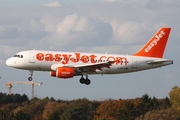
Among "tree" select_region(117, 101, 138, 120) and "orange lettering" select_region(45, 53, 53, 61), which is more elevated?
"orange lettering" select_region(45, 53, 53, 61)

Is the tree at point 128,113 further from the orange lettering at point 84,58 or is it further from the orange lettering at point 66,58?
the orange lettering at point 66,58

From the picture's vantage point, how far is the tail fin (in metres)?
88.1

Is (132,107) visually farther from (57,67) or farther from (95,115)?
(57,67)

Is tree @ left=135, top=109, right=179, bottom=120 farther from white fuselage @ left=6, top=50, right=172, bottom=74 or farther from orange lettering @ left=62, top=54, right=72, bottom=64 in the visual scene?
orange lettering @ left=62, top=54, right=72, bottom=64

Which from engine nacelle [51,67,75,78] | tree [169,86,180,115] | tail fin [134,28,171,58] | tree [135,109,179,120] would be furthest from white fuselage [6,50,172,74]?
tree [169,86,180,115]

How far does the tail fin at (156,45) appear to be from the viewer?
289ft

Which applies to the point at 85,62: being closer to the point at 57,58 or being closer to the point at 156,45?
Result: the point at 57,58

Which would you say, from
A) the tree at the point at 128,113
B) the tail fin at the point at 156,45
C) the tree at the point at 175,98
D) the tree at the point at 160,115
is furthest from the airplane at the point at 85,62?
the tree at the point at 175,98

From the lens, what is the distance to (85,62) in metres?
83.0

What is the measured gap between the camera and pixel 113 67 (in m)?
84.1

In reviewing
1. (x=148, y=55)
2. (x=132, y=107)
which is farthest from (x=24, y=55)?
(x=132, y=107)

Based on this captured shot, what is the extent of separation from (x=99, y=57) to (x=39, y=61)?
8.72 metres

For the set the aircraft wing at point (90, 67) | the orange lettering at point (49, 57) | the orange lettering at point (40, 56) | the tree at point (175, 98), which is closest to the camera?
the orange lettering at point (40, 56)

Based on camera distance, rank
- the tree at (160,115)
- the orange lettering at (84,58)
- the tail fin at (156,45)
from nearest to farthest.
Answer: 1. the orange lettering at (84,58)
2. the tail fin at (156,45)
3. the tree at (160,115)
